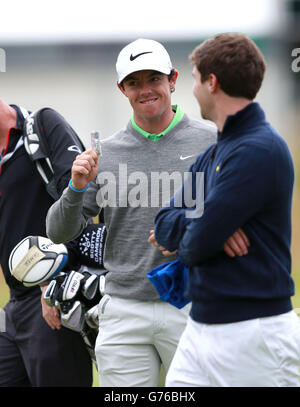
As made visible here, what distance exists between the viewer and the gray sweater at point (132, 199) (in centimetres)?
335

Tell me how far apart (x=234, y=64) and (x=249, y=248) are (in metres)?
0.67

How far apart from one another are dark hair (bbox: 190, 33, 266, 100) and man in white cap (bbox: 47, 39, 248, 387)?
0.74 meters

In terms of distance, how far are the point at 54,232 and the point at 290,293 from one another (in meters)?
1.23

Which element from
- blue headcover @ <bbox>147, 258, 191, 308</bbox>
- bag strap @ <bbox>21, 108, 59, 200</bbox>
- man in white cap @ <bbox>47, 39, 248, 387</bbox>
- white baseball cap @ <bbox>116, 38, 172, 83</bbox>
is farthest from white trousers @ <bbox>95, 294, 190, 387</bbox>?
white baseball cap @ <bbox>116, 38, 172, 83</bbox>

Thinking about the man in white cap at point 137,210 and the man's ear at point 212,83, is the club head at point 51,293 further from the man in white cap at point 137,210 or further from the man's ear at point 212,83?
the man's ear at point 212,83

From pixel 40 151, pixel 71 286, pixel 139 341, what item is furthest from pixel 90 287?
pixel 40 151

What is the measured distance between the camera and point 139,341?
11.1 feet

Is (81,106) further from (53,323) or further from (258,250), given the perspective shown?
(258,250)

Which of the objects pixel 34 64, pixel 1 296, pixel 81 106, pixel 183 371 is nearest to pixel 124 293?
pixel 183 371

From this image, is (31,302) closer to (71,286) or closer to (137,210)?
(71,286)

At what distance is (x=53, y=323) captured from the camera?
149 inches

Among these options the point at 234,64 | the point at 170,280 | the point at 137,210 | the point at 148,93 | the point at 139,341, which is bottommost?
the point at 139,341

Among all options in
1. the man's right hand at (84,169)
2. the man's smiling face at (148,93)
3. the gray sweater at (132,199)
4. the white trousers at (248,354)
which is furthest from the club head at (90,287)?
the white trousers at (248,354)

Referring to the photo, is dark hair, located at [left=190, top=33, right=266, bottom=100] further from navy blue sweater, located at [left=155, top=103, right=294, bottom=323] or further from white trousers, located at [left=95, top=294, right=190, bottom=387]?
white trousers, located at [left=95, top=294, right=190, bottom=387]
